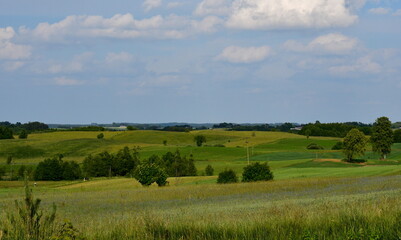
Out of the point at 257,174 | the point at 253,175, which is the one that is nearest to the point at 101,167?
the point at 253,175

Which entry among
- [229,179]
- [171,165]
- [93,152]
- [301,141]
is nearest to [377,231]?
[229,179]

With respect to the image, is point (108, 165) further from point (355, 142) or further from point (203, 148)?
point (355, 142)

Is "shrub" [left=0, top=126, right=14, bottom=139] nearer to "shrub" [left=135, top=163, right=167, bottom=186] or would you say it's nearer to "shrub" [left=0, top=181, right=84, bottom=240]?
"shrub" [left=135, top=163, right=167, bottom=186]

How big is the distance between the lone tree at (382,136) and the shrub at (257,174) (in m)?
55.3

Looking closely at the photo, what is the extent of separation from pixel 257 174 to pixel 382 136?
56.5 m

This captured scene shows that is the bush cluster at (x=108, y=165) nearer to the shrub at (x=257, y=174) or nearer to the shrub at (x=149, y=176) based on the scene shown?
the shrub at (x=149, y=176)

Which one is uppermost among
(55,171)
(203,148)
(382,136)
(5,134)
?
(5,134)

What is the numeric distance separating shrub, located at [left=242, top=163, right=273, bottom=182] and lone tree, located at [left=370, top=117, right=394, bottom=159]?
55347 mm

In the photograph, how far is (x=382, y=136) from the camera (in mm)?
105438

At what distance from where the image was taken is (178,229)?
11.4 m

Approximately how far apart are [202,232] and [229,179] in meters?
47.2

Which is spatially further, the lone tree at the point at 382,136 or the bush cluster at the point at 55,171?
the bush cluster at the point at 55,171

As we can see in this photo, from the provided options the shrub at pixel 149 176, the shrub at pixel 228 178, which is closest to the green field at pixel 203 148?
the shrub at pixel 228 178

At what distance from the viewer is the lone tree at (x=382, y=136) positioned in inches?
4154
